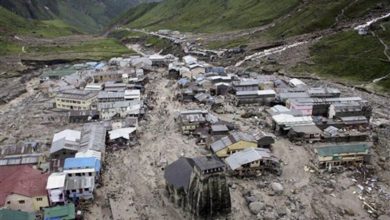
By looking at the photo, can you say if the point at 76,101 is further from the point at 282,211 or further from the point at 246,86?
the point at 282,211

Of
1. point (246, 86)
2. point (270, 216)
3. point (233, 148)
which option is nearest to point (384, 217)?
point (270, 216)

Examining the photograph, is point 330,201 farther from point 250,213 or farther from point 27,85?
point 27,85

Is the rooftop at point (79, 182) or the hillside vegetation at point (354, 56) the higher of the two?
the hillside vegetation at point (354, 56)

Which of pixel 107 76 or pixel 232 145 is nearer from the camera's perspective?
pixel 232 145

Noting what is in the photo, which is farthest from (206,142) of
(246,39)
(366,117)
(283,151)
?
(246,39)

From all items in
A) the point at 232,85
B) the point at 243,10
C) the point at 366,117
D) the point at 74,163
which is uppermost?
the point at 243,10

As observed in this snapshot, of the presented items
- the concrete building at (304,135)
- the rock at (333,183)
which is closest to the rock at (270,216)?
the rock at (333,183)

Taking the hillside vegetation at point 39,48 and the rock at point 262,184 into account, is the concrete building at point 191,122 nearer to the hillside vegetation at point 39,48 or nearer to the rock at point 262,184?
the rock at point 262,184
